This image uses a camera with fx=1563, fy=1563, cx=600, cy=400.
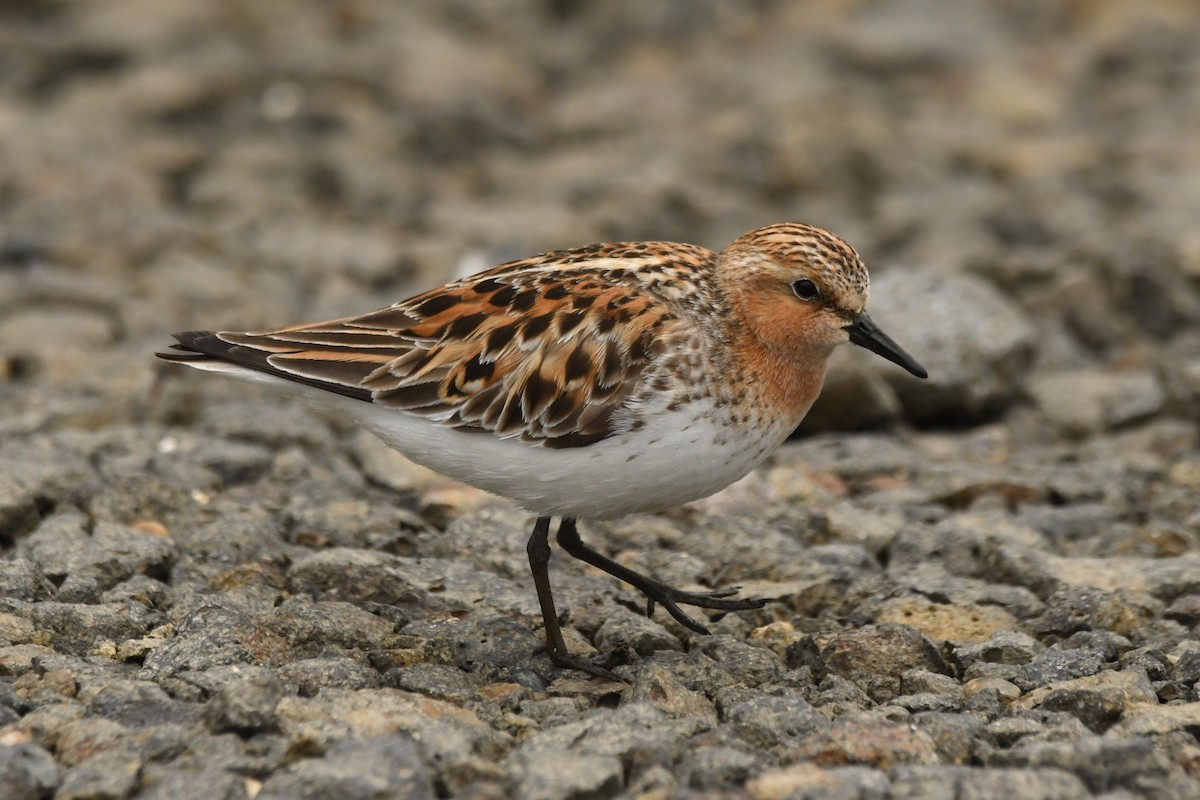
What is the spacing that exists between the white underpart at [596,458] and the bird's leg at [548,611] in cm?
14

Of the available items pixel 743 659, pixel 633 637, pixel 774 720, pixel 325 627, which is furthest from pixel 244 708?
pixel 743 659

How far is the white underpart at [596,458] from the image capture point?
598 cm

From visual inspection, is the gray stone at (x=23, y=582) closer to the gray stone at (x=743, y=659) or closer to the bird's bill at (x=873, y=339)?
the gray stone at (x=743, y=659)

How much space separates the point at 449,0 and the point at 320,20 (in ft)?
4.50

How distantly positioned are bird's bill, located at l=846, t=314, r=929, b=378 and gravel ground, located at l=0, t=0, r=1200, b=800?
3.40ft

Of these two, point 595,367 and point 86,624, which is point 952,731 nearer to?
point 595,367

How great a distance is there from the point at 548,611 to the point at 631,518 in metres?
1.61

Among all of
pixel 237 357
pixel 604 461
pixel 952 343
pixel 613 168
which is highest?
pixel 613 168

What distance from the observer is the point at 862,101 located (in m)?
14.3

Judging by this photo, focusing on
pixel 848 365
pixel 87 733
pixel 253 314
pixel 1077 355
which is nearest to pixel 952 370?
pixel 848 365

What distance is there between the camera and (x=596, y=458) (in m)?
6.02

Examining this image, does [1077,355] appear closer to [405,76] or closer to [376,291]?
[376,291]

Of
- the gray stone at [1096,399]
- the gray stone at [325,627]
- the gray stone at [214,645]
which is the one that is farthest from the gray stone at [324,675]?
the gray stone at [1096,399]

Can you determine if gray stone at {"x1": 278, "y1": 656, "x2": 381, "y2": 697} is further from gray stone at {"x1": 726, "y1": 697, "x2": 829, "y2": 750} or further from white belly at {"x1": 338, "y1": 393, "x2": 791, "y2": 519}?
Result: gray stone at {"x1": 726, "y1": 697, "x2": 829, "y2": 750}
